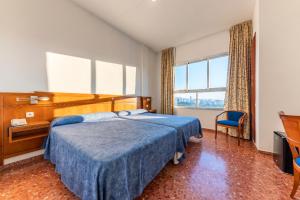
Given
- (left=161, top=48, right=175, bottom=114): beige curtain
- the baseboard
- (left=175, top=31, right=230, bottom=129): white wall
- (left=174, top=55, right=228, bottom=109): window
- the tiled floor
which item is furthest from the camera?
(left=161, top=48, right=175, bottom=114): beige curtain

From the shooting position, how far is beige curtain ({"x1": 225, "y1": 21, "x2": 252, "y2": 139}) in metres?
3.52

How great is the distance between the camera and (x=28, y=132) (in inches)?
97.5

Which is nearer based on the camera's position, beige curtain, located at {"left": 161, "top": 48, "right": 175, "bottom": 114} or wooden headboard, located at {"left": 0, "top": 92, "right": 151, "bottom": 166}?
wooden headboard, located at {"left": 0, "top": 92, "right": 151, "bottom": 166}

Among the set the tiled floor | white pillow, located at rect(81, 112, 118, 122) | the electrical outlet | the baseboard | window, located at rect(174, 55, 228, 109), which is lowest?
the tiled floor

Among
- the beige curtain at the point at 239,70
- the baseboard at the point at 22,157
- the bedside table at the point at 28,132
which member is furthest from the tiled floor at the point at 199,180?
the beige curtain at the point at 239,70

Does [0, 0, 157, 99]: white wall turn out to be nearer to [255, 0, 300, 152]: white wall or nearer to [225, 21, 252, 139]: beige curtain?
[225, 21, 252, 139]: beige curtain

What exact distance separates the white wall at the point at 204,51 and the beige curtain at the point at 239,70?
0.32m

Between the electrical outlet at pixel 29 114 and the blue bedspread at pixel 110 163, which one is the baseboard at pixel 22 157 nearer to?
the electrical outlet at pixel 29 114

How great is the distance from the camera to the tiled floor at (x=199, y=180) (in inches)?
62.3

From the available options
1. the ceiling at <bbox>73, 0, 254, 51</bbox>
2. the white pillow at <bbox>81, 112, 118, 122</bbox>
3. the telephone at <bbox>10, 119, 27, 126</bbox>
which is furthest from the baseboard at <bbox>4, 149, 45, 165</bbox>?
the ceiling at <bbox>73, 0, 254, 51</bbox>

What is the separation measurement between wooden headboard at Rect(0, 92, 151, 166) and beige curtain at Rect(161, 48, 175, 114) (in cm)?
255

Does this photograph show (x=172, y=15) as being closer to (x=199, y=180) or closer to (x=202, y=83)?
(x=202, y=83)

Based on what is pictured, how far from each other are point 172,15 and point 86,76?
8.69ft

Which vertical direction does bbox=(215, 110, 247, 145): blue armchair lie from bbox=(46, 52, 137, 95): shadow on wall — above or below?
below
